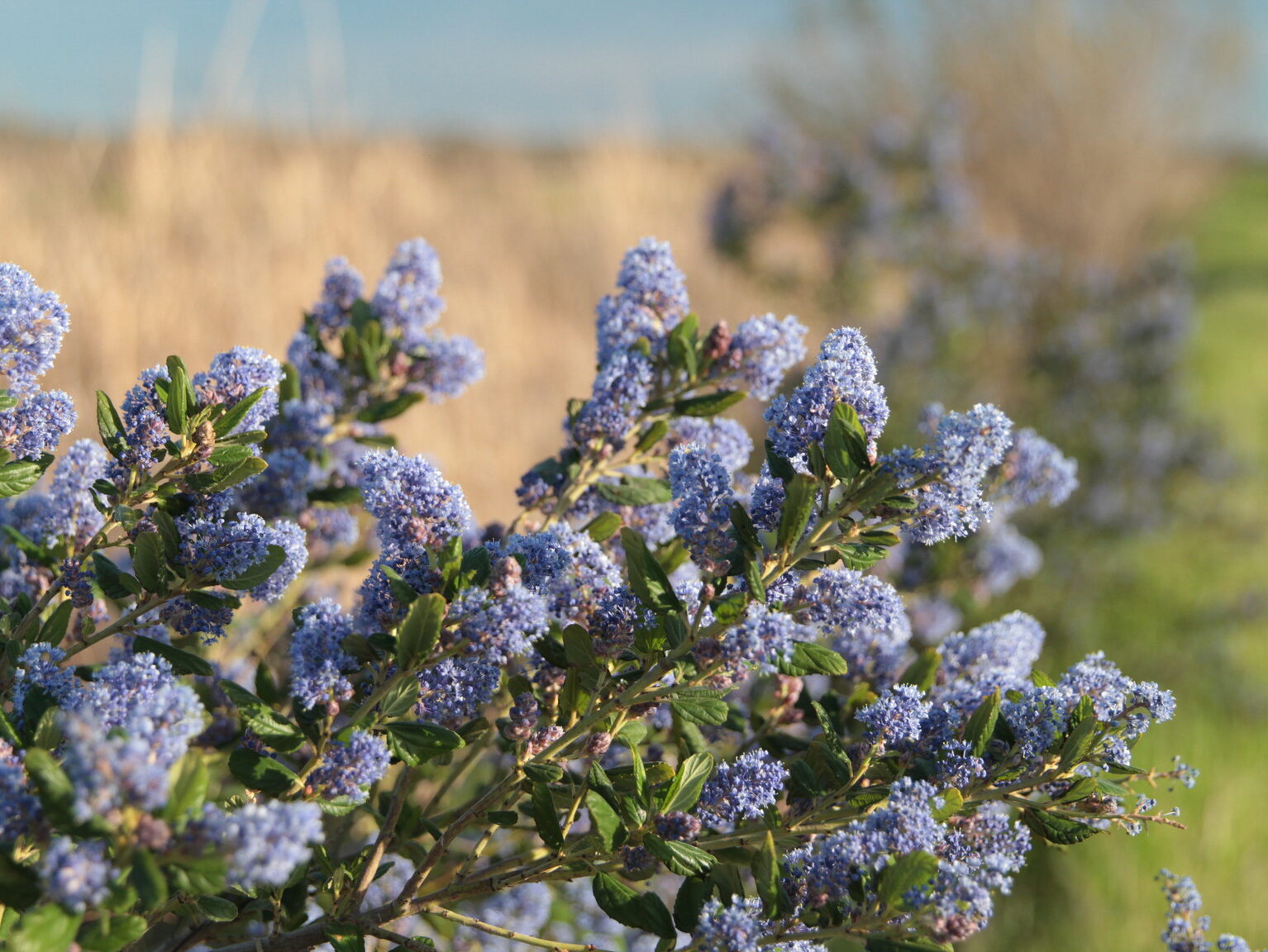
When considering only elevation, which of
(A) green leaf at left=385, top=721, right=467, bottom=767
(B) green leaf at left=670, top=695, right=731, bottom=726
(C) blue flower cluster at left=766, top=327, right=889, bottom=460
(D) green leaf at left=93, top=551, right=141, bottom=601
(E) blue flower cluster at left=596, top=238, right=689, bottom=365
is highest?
(E) blue flower cluster at left=596, top=238, right=689, bottom=365

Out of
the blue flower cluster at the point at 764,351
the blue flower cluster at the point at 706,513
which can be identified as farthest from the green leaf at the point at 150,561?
the blue flower cluster at the point at 764,351

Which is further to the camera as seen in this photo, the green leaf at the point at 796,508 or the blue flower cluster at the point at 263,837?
the green leaf at the point at 796,508

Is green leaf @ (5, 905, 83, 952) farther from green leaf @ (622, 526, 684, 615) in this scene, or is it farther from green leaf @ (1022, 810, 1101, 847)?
green leaf @ (1022, 810, 1101, 847)

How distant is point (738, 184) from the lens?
693 cm

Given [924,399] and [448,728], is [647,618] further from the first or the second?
[924,399]

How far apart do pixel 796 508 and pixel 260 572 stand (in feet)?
1.81

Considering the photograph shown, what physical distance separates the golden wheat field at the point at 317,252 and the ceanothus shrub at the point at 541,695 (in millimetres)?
4237

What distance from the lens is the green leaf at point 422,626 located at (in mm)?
988

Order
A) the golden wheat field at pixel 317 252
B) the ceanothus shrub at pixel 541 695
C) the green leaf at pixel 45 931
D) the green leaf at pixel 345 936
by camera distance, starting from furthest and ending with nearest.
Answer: the golden wheat field at pixel 317 252, the green leaf at pixel 345 936, the ceanothus shrub at pixel 541 695, the green leaf at pixel 45 931

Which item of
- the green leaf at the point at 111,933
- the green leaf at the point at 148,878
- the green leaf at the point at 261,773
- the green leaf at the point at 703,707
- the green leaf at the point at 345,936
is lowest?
the green leaf at the point at 111,933

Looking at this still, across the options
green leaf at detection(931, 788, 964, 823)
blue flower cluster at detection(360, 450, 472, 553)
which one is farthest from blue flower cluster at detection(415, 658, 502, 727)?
green leaf at detection(931, 788, 964, 823)

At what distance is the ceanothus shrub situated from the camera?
87cm

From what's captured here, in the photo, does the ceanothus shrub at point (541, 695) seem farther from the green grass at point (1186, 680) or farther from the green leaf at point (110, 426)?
the green grass at point (1186, 680)

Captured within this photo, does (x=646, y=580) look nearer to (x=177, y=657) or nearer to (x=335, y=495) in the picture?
(x=177, y=657)
